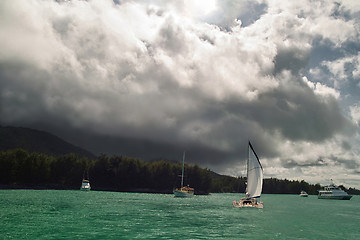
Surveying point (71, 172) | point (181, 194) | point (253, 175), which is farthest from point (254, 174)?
point (71, 172)

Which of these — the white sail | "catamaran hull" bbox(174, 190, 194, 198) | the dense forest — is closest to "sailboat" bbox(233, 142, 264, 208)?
the white sail

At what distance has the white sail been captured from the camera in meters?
69.0

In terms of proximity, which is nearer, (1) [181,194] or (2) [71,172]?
(1) [181,194]

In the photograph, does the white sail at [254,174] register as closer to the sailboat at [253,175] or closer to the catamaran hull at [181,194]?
the sailboat at [253,175]

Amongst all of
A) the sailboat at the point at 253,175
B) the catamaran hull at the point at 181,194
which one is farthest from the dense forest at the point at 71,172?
the sailboat at the point at 253,175

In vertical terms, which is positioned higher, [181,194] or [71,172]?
[71,172]

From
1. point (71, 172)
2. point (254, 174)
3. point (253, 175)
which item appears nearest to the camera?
point (254, 174)

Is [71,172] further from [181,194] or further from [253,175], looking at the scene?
[253,175]

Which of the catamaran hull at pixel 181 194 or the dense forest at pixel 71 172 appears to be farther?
the dense forest at pixel 71 172

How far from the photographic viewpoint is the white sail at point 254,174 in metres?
69.0

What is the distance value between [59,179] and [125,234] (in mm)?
156547

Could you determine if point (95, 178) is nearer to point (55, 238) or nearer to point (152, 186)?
point (152, 186)

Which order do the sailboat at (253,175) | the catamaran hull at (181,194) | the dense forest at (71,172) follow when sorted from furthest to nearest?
the dense forest at (71,172) → the catamaran hull at (181,194) → the sailboat at (253,175)

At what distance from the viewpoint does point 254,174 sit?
228ft
